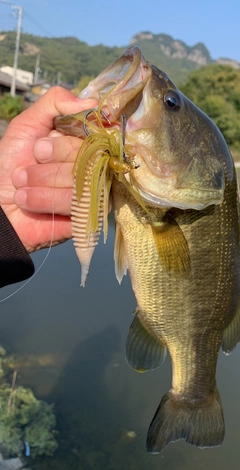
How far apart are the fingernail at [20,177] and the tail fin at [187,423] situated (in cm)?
115

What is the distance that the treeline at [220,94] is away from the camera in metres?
38.6

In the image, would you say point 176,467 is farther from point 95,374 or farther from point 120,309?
point 120,309

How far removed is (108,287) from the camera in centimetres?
642

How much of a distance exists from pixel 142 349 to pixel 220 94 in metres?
48.0

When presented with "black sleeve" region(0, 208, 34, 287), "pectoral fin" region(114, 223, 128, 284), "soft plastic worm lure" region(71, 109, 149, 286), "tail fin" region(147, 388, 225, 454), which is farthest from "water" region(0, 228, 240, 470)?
"soft plastic worm lure" region(71, 109, 149, 286)

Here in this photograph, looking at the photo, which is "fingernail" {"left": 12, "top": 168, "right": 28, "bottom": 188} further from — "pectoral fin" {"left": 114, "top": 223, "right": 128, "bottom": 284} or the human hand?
"pectoral fin" {"left": 114, "top": 223, "right": 128, "bottom": 284}

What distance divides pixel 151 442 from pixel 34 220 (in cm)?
109

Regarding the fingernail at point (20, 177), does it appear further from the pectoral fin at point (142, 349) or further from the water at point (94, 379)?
the water at point (94, 379)

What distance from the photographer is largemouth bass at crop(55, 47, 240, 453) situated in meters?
1.33

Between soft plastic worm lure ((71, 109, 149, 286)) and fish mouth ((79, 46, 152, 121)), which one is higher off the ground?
fish mouth ((79, 46, 152, 121))

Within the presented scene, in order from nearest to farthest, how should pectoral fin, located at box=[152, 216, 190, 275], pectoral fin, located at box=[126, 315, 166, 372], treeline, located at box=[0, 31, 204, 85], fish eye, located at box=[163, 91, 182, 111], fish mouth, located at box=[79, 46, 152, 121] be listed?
fish mouth, located at box=[79, 46, 152, 121] → fish eye, located at box=[163, 91, 182, 111] → pectoral fin, located at box=[152, 216, 190, 275] → pectoral fin, located at box=[126, 315, 166, 372] → treeline, located at box=[0, 31, 204, 85]

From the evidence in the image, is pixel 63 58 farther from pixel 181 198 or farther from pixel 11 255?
pixel 181 198

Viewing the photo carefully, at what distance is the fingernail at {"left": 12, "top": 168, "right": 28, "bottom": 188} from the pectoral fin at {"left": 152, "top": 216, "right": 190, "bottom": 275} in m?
0.52

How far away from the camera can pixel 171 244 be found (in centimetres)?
153
